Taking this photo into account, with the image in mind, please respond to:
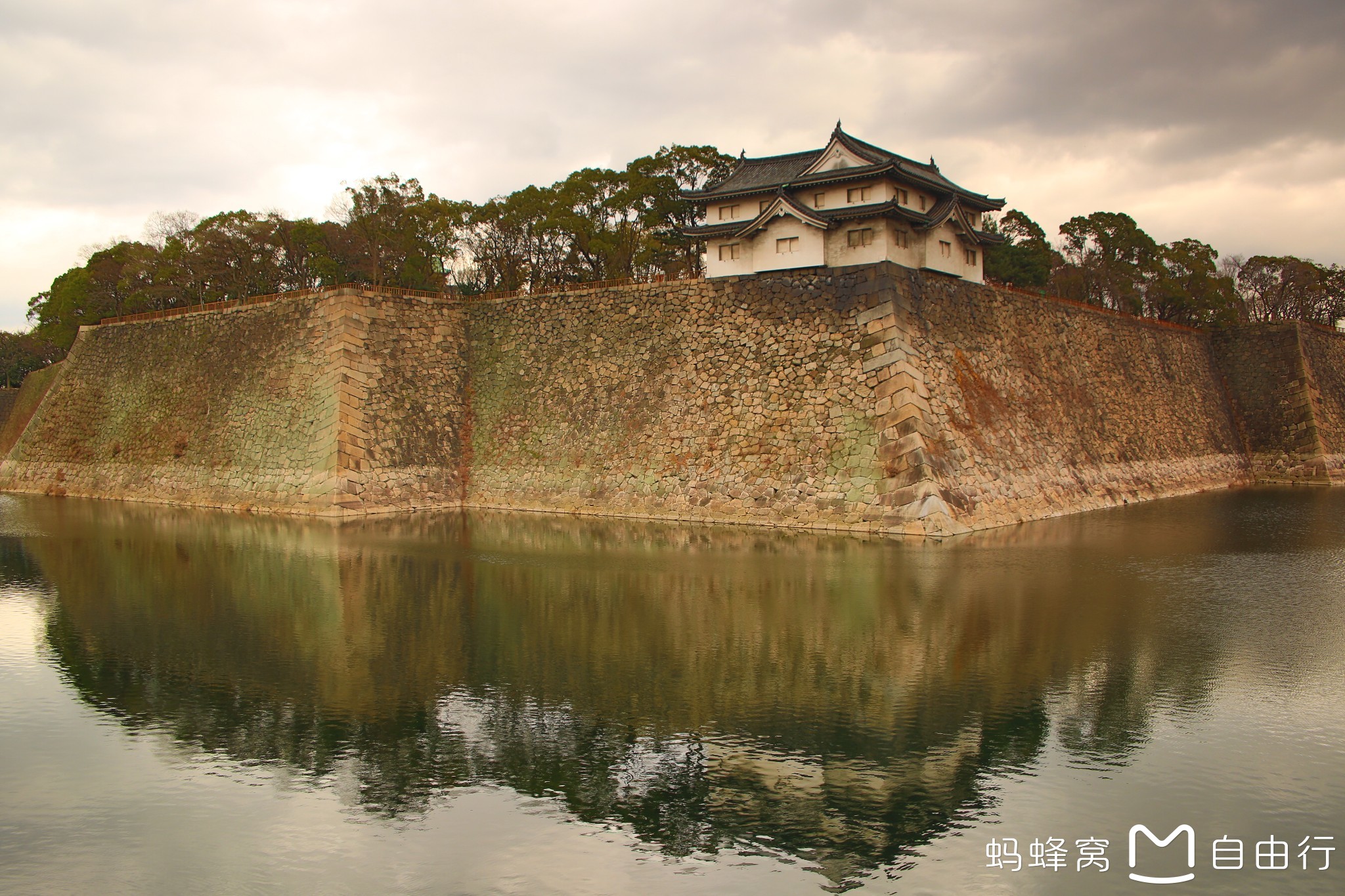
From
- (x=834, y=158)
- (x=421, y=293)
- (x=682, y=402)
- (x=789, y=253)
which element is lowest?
(x=682, y=402)

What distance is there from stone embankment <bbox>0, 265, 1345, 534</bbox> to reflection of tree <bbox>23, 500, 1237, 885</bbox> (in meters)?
4.14

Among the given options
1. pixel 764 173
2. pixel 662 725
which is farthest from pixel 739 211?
pixel 662 725

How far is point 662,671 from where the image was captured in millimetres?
9695

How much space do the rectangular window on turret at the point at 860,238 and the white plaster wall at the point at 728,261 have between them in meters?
2.52

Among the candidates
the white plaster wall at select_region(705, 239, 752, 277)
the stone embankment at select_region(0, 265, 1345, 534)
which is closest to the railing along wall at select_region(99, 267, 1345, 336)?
the stone embankment at select_region(0, 265, 1345, 534)

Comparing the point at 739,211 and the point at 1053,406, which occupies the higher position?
the point at 739,211

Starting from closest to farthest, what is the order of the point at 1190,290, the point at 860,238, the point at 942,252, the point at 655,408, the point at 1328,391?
1. the point at 860,238
2. the point at 655,408
3. the point at 942,252
4. the point at 1328,391
5. the point at 1190,290

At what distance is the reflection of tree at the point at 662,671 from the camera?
22.6ft

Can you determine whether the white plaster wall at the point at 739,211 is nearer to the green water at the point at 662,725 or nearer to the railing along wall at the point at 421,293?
the railing along wall at the point at 421,293

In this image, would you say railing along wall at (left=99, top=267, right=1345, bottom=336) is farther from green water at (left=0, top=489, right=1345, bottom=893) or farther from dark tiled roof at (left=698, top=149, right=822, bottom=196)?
green water at (left=0, top=489, right=1345, bottom=893)

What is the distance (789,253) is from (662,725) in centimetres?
1731

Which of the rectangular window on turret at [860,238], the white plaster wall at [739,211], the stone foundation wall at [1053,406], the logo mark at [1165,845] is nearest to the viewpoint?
the logo mark at [1165,845]

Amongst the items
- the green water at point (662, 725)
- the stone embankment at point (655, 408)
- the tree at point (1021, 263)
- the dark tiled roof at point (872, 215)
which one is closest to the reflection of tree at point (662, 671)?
the green water at point (662, 725)

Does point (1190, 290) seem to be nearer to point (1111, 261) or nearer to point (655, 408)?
point (1111, 261)
